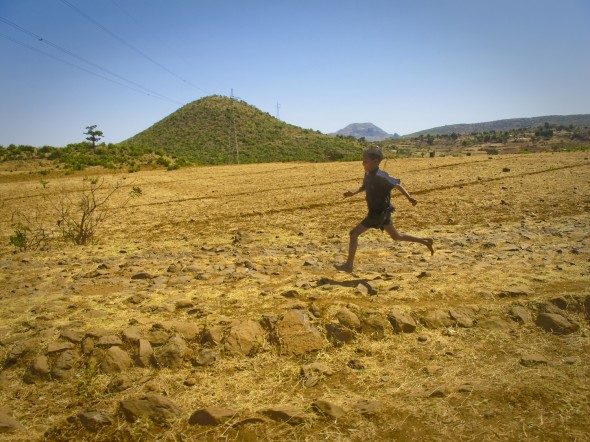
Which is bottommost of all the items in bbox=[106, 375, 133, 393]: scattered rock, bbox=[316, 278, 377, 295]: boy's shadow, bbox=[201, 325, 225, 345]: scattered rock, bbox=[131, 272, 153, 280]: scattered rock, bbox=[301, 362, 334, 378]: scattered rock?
bbox=[301, 362, 334, 378]: scattered rock

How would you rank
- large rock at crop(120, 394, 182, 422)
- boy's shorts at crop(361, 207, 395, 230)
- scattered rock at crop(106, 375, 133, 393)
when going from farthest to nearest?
boy's shorts at crop(361, 207, 395, 230)
scattered rock at crop(106, 375, 133, 393)
large rock at crop(120, 394, 182, 422)

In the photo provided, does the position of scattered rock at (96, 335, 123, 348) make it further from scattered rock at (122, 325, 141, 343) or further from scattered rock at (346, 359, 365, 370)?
scattered rock at (346, 359, 365, 370)

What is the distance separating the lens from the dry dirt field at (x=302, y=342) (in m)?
2.61

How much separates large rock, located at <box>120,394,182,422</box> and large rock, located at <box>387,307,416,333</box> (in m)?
2.09

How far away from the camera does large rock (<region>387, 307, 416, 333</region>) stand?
3.70 metres

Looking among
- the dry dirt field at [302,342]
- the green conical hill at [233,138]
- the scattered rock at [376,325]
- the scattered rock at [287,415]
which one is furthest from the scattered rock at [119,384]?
the green conical hill at [233,138]

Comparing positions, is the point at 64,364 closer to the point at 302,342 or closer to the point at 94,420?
the point at 94,420

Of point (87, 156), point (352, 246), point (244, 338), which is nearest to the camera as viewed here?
point (244, 338)

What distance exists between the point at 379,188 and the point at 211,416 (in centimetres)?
335

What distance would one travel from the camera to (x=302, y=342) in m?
3.54

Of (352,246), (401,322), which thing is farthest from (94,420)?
(352,246)

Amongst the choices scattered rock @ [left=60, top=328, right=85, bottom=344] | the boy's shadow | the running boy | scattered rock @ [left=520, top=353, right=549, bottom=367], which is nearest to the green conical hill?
the running boy

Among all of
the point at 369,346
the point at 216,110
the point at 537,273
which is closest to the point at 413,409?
the point at 369,346

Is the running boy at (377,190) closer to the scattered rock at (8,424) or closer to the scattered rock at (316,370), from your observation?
the scattered rock at (316,370)
